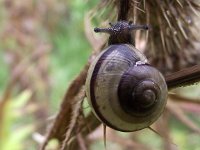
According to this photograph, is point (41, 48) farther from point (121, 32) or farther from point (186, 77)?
point (186, 77)

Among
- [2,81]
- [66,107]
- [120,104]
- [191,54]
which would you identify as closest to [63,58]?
[2,81]

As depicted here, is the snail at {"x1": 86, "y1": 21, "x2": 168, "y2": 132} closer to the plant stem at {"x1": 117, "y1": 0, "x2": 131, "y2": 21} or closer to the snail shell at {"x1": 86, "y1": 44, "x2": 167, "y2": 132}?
the snail shell at {"x1": 86, "y1": 44, "x2": 167, "y2": 132}

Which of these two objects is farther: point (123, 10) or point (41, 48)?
point (41, 48)

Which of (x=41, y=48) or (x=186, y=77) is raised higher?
(x=186, y=77)

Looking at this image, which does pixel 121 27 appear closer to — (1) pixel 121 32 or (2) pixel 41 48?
(1) pixel 121 32

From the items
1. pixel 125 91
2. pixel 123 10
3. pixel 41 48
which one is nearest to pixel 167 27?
pixel 123 10

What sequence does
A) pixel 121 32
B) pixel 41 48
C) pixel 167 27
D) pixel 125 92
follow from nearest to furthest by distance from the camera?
1. pixel 125 92
2. pixel 121 32
3. pixel 167 27
4. pixel 41 48

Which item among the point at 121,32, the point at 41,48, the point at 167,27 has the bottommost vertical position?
the point at 41,48

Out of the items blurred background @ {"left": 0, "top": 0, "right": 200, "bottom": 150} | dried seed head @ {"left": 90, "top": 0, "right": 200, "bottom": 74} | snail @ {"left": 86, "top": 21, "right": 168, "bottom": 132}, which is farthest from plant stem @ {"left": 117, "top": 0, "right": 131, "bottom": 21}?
blurred background @ {"left": 0, "top": 0, "right": 200, "bottom": 150}

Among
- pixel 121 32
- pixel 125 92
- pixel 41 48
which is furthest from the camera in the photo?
pixel 41 48
